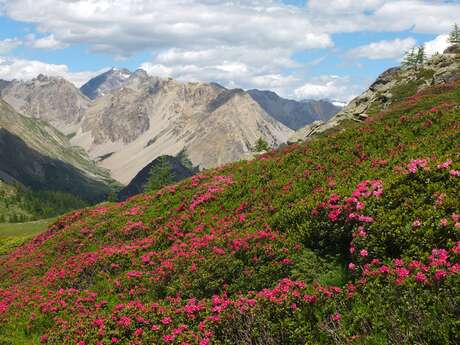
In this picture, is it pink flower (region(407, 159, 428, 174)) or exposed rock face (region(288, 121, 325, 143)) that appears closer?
pink flower (region(407, 159, 428, 174))

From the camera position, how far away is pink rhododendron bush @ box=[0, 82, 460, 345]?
12930mm

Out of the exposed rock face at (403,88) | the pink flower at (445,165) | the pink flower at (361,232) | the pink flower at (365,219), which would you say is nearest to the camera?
the pink flower at (361,232)

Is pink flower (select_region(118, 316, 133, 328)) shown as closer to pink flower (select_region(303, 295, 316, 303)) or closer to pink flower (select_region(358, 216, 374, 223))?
pink flower (select_region(303, 295, 316, 303))

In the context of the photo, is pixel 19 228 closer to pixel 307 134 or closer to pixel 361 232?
pixel 307 134

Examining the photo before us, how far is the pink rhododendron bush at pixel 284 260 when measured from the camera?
1293 centimetres

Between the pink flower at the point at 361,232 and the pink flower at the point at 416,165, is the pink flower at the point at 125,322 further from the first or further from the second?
the pink flower at the point at 416,165

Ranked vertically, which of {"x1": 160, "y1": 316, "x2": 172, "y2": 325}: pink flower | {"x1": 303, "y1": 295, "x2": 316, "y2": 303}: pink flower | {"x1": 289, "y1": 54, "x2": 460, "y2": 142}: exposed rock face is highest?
{"x1": 289, "y1": 54, "x2": 460, "y2": 142}: exposed rock face

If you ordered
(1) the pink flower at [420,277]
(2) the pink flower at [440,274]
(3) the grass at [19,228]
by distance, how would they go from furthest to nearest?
1. (3) the grass at [19,228]
2. (1) the pink flower at [420,277]
3. (2) the pink flower at [440,274]

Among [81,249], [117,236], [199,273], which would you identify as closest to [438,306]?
[199,273]

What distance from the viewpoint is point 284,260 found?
18.8 metres

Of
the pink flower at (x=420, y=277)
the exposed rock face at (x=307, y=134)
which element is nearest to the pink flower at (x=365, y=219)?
the pink flower at (x=420, y=277)

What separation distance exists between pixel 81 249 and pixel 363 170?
22.1 m

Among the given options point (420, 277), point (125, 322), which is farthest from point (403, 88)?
point (125, 322)

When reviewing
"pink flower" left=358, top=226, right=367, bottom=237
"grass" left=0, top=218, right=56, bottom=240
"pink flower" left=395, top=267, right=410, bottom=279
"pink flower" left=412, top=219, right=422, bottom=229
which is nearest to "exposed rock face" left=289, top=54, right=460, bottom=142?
"grass" left=0, top=218, right=56, bottom=240
